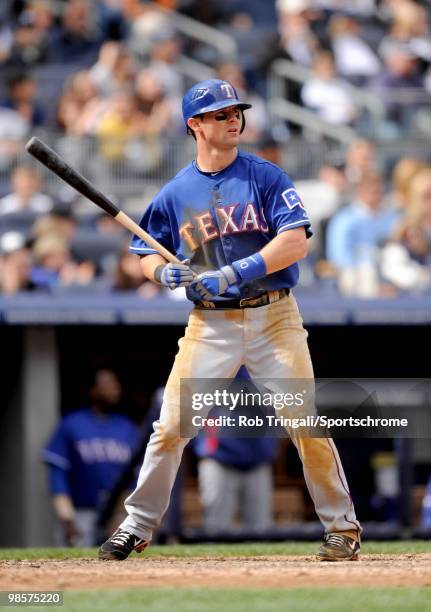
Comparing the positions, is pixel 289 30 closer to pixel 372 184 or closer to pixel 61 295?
pixel 372 184

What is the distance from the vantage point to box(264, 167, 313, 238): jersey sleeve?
547 cm

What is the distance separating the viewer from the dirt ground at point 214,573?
493cm

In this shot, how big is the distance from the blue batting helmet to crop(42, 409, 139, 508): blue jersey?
12.6ft

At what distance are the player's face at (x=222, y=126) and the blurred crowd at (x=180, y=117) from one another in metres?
3.91

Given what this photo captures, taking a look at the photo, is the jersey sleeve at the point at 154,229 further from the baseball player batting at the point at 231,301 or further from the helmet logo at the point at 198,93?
the helmet logo at the point at 198,93

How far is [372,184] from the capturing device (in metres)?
10.6

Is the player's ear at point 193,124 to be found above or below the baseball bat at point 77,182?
above

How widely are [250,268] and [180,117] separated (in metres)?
7.10

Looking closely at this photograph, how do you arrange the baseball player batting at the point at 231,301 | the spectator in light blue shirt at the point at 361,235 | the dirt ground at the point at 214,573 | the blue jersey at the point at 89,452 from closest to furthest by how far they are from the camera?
1. the dirt ground at the point at 214,573
2. the baseball player batting at the point at 231,301
3. the blue jersey at the point at 89,452
4. the spectator in light blue shirt at the point at 361,235

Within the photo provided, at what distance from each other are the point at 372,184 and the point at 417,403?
236cm

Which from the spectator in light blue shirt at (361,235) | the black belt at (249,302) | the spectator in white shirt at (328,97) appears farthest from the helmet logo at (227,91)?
the spectator in white shirt at (328,97)

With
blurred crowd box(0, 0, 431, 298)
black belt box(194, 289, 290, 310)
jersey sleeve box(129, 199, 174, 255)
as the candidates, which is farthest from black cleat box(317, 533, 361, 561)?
blurred crowd box(0, 0, 431, 298)

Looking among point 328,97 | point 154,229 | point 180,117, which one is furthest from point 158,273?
point 328,97

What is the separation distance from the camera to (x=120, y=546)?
5.65 metres
